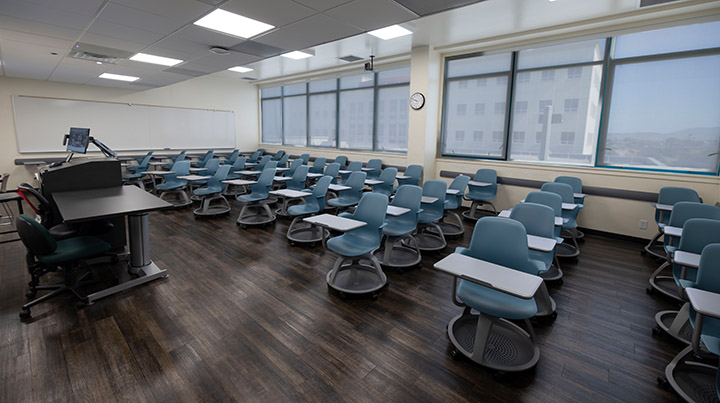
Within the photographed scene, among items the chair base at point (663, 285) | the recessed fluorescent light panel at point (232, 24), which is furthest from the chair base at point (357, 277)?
the recessed fluorescent light panel at point (232, 24)

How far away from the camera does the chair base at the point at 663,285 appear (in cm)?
334

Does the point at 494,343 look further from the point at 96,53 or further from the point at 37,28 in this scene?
the point at 96,53

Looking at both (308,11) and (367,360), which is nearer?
(367,360)

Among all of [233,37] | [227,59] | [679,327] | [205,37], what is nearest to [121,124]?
[227,59]

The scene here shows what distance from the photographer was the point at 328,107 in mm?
9945

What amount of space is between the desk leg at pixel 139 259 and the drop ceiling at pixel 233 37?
2.26m

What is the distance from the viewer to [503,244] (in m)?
2.59

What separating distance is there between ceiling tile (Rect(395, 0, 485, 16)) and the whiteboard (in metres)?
9.32

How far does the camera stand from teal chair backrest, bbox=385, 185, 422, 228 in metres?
4.18

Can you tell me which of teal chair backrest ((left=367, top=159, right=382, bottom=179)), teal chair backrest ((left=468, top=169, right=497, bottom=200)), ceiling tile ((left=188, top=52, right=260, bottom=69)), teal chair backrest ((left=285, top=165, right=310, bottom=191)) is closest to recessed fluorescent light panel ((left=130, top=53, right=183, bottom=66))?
ceiling tile ((left=188, top=52, right=260, bottom=69))

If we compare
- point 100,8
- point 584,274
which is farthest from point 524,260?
point 100,8

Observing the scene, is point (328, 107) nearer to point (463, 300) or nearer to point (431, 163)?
point (431, 163)

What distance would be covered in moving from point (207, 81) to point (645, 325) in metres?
12.0

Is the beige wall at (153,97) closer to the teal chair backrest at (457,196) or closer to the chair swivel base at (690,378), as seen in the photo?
the teal chair backrest at (457,196)
